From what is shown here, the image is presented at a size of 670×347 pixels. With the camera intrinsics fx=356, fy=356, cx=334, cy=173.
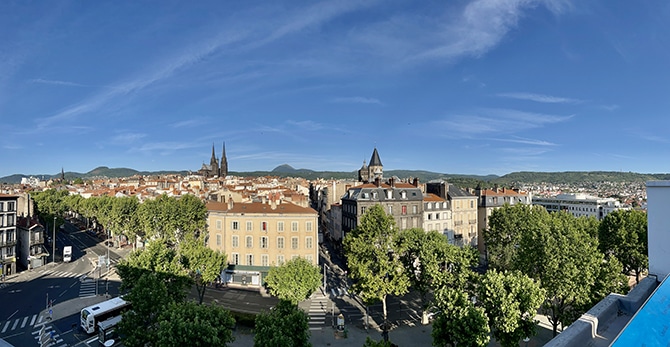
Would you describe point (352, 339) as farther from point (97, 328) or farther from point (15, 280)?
point (15, 280)

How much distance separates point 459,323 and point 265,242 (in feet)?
102

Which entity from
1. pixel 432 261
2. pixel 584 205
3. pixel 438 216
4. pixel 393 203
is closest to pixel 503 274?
pixel 432 261

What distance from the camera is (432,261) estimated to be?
32875mm

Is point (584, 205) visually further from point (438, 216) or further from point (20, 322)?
point (20, 322)

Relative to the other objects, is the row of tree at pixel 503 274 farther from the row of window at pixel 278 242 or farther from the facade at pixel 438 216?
the facade at pixel 438 216

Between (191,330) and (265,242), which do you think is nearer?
(191,330)

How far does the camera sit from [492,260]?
44344 mm

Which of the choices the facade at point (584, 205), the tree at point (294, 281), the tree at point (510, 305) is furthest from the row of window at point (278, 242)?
the facade at point (584, 205)

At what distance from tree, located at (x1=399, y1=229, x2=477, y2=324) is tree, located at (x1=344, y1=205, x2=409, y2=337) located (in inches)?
45.5

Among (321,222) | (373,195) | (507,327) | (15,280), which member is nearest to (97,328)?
(15,280)

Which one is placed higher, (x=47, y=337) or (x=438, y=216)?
(x=438, y=216)

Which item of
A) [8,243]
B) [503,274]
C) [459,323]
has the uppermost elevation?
[503,274]

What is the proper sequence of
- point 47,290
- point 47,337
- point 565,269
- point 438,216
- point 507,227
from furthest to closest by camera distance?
1. point 438,216
2. point 507,227
3. point 47,290
4. point 47,337
5. point 565,269

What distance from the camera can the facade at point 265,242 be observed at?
47.2 m
